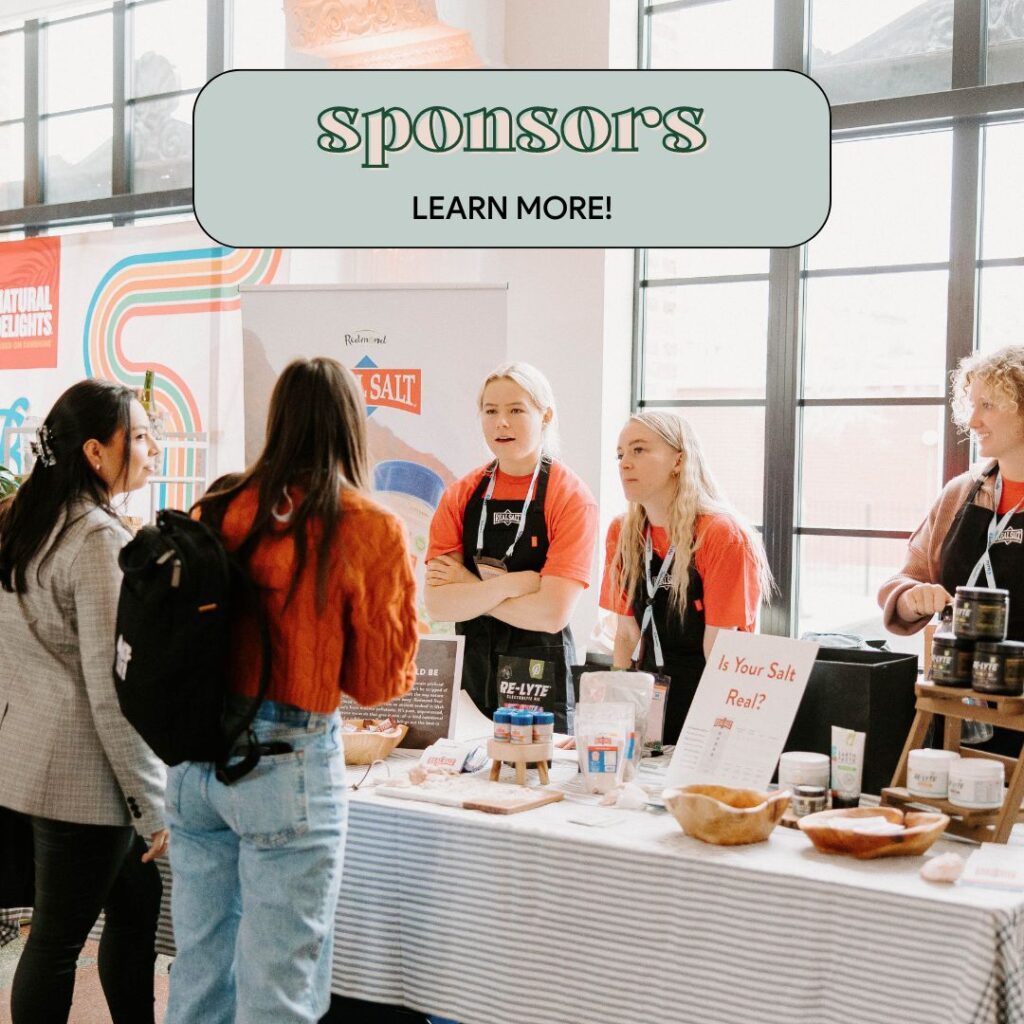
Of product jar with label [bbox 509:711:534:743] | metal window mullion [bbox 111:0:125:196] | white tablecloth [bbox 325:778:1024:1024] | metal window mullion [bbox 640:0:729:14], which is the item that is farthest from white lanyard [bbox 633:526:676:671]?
metal window mullion [bbox 111:0:125:196]

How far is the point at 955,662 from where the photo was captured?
1982mm

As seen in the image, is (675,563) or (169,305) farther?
(169,305)

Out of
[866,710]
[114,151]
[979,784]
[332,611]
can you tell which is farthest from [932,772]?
[114,151]

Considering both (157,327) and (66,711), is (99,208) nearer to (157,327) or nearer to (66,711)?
(157,327)

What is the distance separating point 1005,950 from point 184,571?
1201 millimetres

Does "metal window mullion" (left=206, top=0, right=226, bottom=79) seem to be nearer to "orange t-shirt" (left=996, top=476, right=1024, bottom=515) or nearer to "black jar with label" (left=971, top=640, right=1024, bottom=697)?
"orange t-shirt" (left=996, top=476, right=1024, bottom=515)

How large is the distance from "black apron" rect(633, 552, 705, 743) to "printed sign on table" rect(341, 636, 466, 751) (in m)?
0.41

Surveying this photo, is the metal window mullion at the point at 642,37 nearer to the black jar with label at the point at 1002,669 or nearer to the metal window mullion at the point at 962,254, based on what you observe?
the metal window mullion at the point at 962,254

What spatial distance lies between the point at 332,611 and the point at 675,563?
1.00 m

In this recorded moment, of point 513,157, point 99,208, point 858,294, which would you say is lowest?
point 858,294

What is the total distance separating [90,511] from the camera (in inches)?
84.2

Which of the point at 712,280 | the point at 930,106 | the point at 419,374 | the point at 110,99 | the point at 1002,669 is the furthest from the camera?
the point at 110,99

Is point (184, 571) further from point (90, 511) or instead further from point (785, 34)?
point (785, 34)

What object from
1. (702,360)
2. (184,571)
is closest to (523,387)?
(184,571)
